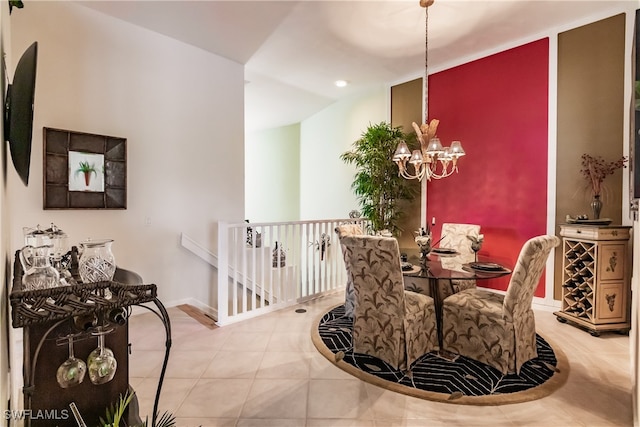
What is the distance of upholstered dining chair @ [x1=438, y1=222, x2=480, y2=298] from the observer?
10.2 feet

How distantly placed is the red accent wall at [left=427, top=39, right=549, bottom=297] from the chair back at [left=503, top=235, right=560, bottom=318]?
1.65m

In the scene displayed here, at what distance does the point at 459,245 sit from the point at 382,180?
5.05 ft

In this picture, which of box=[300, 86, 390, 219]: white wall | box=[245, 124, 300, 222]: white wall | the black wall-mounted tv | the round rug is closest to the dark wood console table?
the black wall-mounted tv

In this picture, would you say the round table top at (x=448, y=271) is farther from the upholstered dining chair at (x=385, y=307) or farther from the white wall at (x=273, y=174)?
the white wall at (x=273, y=174)

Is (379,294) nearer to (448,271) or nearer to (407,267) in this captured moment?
(407,267)

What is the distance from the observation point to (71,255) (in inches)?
54.3

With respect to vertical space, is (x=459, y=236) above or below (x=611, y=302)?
above

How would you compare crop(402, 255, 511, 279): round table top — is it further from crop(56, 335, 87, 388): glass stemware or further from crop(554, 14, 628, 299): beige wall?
crop(56, 335, 87, 388): glass stemware

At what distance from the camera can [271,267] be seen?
362 cm

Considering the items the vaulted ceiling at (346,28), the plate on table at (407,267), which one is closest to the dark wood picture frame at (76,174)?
the vaulted ceiling at (346,28)

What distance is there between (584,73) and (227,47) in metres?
3.97

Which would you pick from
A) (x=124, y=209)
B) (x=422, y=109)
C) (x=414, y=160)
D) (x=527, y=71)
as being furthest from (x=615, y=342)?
(x=124, y=209)

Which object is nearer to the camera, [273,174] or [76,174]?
[76,174]

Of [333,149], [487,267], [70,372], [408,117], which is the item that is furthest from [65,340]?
[333,149]
